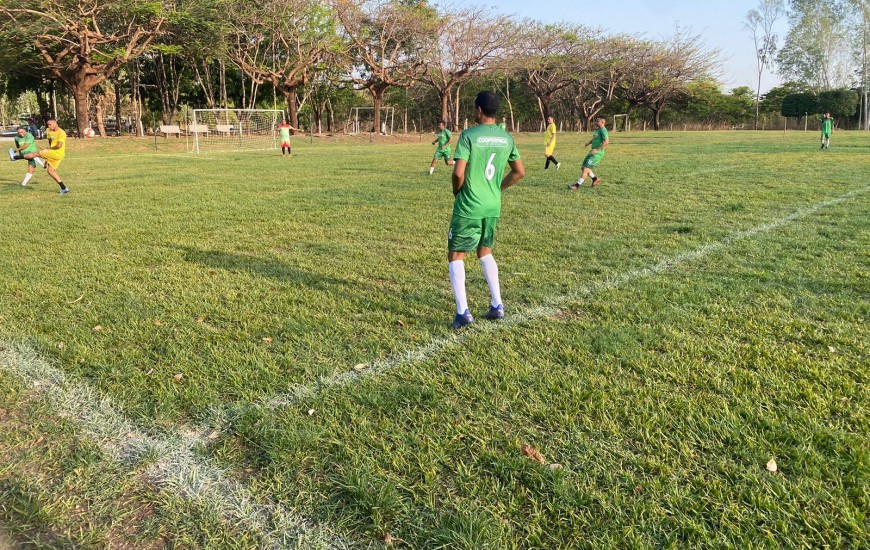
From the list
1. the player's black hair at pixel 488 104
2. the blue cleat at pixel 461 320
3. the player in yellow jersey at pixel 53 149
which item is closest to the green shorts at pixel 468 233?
the blue cleat at pixel 461 320

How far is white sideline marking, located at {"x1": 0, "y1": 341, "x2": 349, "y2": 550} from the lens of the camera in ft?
7.45

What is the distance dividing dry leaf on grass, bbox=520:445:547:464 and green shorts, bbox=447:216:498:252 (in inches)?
78.6

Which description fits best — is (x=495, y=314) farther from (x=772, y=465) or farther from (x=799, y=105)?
(x=799, y=105)

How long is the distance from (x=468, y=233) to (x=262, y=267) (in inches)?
114

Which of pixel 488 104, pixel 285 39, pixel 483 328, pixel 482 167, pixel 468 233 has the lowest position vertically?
pixel 483 328

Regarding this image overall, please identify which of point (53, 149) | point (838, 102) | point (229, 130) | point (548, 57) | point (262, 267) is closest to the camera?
point (262, 267)

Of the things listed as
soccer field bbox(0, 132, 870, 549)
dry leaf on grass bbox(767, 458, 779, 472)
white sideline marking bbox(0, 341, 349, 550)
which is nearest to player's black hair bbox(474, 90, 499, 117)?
soccer field bbox(0, 132, 870, 549)

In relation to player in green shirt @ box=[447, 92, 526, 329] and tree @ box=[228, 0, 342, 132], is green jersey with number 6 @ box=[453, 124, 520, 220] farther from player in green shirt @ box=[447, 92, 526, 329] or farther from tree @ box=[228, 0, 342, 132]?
tree @ box=[228, 0, 342, 132]

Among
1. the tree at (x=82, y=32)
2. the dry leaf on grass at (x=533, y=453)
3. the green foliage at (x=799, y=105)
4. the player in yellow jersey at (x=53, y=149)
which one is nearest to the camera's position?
the dry leaf on grass at (x=533, y=453)

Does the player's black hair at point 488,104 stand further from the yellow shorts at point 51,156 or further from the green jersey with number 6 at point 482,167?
the yellow shorts at point 51,156

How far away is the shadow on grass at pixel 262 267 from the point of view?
5629 millimetres

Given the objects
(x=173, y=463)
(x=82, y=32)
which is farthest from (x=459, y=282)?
(x=82, y=32)

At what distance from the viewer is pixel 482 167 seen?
4301mm

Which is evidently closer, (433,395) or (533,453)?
(533,453)
